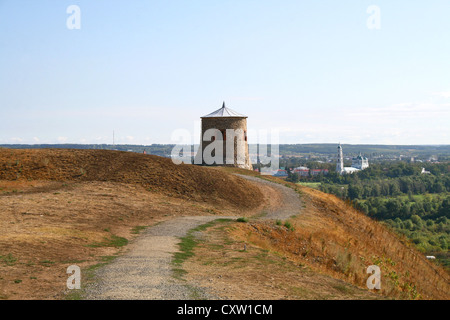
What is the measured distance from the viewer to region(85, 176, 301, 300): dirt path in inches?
359

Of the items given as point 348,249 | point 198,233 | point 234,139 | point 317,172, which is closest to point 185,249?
point 198,233

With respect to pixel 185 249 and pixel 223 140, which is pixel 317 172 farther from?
pixel 185 249

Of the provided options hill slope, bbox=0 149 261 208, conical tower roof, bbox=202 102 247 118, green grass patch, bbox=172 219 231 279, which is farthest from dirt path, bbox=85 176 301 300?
conical tower roof, bbox=202 102 247 118

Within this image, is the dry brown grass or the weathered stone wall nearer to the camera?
the dry brown grass

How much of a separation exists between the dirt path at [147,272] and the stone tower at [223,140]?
23.6 metres

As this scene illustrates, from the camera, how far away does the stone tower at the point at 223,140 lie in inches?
1746

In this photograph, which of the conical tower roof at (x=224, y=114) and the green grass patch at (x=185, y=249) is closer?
the green grass patch at (x=185, y=249)

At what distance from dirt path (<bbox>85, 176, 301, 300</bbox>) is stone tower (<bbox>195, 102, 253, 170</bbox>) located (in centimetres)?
2358

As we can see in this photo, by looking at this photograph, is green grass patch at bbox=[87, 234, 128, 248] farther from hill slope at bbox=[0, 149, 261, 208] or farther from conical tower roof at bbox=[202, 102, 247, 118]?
conical tower roof at bbox=[202, 102, 247, 118]

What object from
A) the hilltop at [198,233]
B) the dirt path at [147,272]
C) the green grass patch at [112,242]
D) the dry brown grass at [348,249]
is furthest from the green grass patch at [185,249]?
the green grass patch at [112,242]

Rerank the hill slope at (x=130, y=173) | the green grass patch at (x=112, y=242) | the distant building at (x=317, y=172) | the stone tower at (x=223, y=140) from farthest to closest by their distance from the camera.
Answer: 1. the distant building at (x=317, y=172)
2. the stone tower at (x=223, y=140)
3. the hill slope at (x=130, y=173)
4. the green grass patch at (x=112, y=242)

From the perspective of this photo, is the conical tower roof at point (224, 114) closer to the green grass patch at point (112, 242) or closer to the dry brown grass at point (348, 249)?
the dry brown grass at point (348, 249)

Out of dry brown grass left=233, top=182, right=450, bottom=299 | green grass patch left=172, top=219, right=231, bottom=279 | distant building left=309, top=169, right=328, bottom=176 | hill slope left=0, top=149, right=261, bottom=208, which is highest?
hill slope left=0, top=149, right=261, bottom=208
